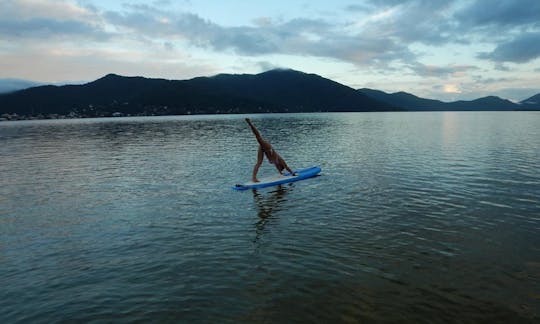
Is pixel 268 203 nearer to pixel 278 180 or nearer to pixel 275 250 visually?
pixel 278 180

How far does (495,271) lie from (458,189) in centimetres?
1365

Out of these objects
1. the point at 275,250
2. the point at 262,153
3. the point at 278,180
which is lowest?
the point at 275,250

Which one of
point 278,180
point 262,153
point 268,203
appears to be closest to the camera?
point 268,203

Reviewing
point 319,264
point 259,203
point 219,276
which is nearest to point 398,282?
point 319,264

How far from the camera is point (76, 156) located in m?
47.4

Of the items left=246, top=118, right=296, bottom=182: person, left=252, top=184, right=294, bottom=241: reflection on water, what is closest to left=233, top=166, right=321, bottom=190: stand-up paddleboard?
left=252, top=184, right=294, bottom=241: reflection on water

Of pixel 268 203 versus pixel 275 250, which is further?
pixel 268 203

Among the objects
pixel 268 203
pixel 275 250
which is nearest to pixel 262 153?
pixel 268 203

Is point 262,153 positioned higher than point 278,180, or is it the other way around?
point 262,153

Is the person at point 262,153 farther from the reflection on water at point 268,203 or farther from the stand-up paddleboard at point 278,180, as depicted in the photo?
the reflection on water at point 268,203

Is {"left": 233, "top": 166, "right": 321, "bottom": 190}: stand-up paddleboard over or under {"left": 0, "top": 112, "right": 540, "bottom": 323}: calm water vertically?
over

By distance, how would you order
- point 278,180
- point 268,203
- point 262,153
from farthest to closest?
point 262,153 < point 278,180 < point 268,203

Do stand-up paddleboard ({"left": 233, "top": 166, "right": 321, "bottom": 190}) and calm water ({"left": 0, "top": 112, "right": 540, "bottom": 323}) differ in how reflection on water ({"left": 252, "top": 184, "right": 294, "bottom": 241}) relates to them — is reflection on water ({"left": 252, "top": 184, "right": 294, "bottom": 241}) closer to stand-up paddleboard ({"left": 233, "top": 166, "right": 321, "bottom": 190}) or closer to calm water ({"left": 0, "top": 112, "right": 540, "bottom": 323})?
calm water ({"left": 0, "top": 112, "right": 540, "bottom": 323})

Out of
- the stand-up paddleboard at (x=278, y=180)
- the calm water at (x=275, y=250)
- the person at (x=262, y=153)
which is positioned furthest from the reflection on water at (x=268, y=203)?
the person at (x=262, y=153)
